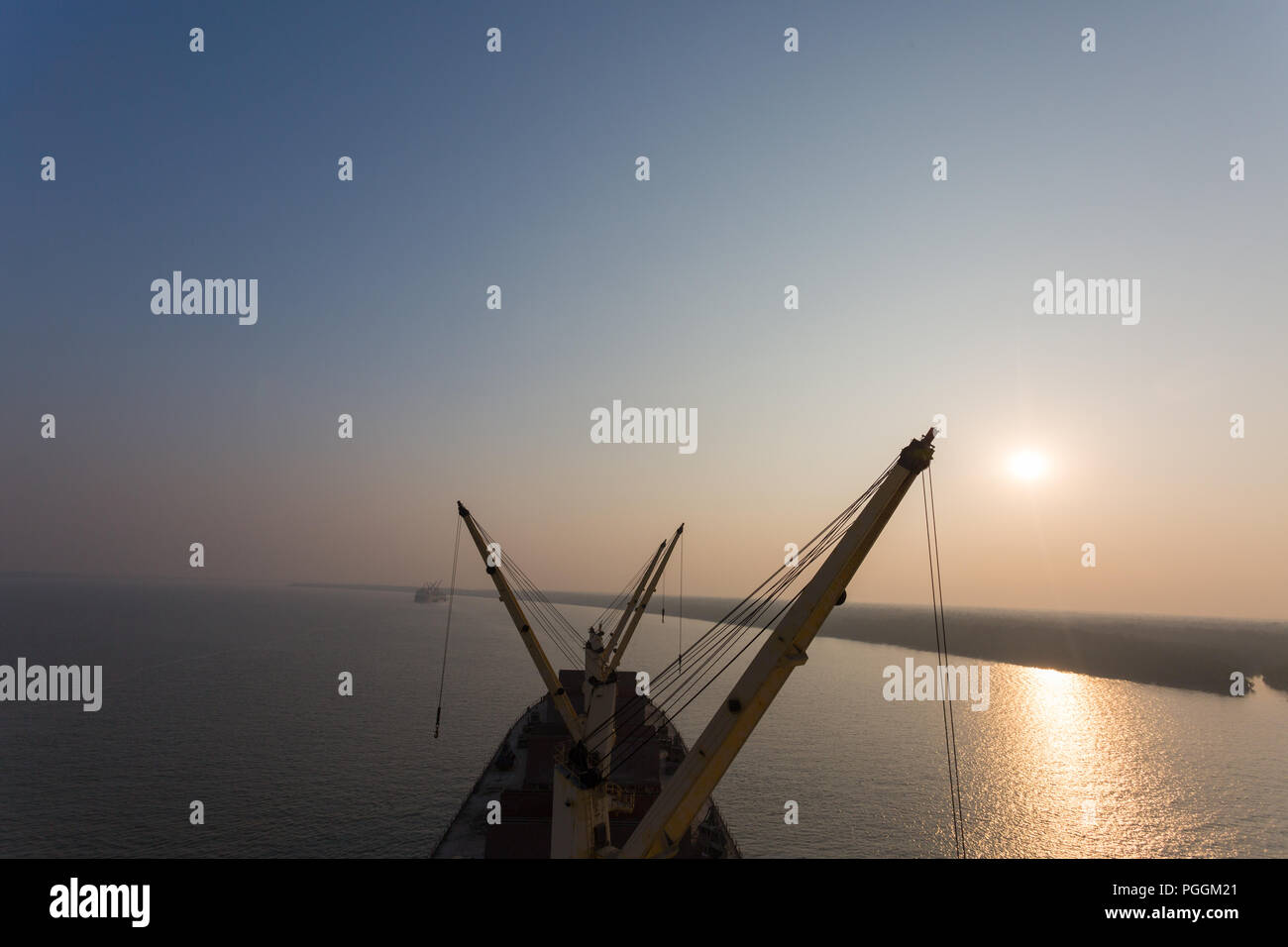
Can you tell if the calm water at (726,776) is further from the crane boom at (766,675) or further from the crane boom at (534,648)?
the crane boom at (766,675)

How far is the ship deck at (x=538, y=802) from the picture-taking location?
3456cm

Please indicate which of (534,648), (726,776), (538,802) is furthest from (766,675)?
(726,776)

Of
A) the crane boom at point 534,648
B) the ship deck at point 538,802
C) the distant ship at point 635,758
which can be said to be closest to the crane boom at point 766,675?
the distant ship at point 635,758

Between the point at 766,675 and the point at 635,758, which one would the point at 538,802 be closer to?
the point at 635,758

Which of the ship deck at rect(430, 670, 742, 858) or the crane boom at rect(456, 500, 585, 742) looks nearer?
the ship deck at rect(430, 670, 742, 858)

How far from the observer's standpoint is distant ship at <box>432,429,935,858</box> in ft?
61.6

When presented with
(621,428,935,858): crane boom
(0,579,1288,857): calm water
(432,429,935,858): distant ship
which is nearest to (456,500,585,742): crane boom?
(432,429,935,858): distant ship

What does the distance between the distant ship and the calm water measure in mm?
6667

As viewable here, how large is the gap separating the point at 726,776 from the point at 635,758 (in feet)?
51.3

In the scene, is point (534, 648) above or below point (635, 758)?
above

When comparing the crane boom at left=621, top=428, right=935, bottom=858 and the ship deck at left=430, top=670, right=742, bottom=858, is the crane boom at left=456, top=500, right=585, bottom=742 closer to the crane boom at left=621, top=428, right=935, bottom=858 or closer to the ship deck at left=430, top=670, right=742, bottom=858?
the ship deck at left=430, top=670, right=742, bottom=858

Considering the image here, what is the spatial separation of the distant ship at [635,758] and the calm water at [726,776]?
21.9ft

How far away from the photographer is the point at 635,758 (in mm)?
51094
